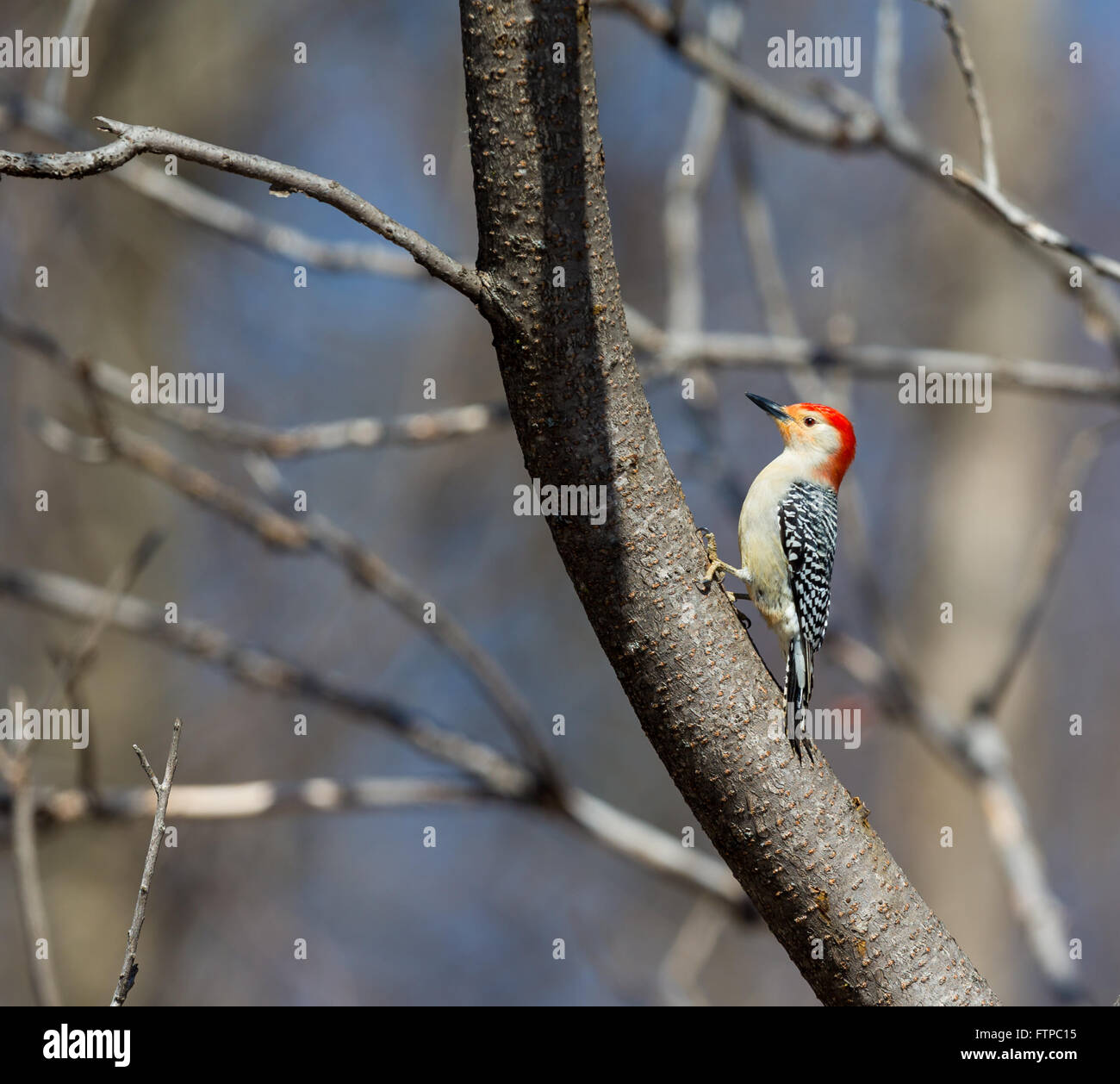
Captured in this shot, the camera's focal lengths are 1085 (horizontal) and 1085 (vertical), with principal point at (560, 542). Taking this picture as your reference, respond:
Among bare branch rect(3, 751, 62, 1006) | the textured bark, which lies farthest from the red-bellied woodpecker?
bare branch rect(3, 751, 62, 1006)

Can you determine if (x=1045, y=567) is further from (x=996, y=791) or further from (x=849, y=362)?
(x=849, y=362)

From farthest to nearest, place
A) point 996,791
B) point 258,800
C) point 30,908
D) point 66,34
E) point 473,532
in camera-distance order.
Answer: point 473,532 → point 996,791 → point 258,800 → point 66,34 → point 30,908

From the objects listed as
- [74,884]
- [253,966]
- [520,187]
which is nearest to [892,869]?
[520,187]

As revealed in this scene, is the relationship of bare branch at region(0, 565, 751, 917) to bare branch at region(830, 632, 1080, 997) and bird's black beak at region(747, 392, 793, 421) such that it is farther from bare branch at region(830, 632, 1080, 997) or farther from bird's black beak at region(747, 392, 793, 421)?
bird's black beak at region(747, 392, 793, 421)

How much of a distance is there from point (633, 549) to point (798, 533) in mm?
2034

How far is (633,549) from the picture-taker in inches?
73.7

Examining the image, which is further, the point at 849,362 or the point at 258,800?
the point at 849,362

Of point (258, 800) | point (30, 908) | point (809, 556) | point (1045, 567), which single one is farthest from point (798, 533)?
point (30, 908)

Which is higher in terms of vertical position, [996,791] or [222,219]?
[222,219]

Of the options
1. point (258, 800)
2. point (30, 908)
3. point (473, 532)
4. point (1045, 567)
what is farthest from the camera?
point (473, 532)

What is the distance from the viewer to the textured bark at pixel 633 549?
174 cm

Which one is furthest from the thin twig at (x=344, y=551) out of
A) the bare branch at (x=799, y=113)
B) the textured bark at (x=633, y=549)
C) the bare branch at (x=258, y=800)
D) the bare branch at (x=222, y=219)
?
the bare branch at (x=799, y=113)

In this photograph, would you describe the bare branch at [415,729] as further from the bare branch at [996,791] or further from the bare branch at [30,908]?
the bare branch at [30,908]

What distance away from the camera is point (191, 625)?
410 centimetres
